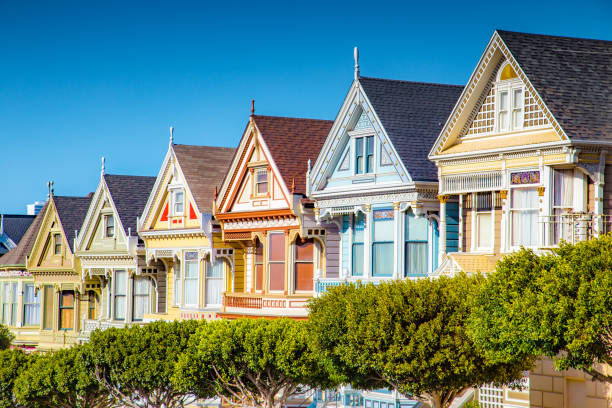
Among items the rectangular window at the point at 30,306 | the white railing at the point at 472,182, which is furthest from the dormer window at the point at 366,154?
the rectangular window at the point at 30,306

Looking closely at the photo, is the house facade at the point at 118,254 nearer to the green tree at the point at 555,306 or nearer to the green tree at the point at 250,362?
the green tree at the point at 250,362

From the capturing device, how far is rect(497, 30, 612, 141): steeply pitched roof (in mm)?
26984

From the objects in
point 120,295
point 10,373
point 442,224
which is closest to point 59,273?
point 120,295

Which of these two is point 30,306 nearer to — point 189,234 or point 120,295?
point 120,295

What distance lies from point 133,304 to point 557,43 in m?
26.6

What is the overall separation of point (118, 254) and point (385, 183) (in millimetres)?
19553

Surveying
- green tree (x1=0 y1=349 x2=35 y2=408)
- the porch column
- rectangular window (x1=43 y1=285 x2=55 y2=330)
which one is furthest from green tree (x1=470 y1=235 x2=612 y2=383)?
rectangular window (x1=43 y1=285 x2=55 y2=330)

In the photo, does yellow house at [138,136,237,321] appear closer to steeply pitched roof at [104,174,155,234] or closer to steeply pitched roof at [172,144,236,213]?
steeply pitched roof at [172,144,236,213]

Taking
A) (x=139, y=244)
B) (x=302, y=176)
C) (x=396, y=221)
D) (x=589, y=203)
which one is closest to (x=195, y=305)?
(x=139, y=244)

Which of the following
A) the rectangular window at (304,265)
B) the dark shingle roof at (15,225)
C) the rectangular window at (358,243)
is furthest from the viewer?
the dark shingle roof at (15,225)

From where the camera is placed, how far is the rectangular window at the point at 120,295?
49.8 m

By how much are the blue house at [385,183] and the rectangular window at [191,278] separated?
9.17 metres

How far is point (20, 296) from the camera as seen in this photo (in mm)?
57562

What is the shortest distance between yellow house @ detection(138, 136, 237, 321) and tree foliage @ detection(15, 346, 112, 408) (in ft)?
19.2
